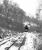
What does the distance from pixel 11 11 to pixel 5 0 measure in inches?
192

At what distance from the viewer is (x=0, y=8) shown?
2689cm

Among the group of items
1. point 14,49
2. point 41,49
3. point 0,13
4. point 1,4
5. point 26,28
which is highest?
point 1,4

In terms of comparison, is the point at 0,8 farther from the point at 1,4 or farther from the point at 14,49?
the point at 14,49

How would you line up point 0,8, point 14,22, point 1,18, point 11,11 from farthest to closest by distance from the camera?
point 11,11 → point 14,22 → point 0,8 → point 1,18

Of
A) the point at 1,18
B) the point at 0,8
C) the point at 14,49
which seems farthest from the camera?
the point at 0,8

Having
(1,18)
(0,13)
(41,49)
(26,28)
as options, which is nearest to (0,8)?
(0,13)

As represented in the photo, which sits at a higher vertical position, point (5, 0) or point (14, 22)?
point (5, 0)

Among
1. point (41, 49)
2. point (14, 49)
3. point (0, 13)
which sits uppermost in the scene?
point (0, 13)

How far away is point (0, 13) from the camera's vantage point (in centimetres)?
2598

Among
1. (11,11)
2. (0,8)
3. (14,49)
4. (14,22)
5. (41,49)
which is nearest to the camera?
(14,49)

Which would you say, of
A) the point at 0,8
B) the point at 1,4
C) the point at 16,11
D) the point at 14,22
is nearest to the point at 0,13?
the point at 0,8

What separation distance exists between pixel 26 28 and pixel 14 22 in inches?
220

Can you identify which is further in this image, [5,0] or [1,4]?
[5,0]

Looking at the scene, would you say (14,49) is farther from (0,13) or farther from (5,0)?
(5,0)
